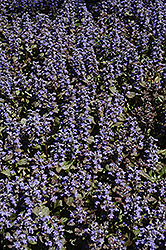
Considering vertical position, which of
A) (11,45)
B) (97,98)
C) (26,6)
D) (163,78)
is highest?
(26,6)

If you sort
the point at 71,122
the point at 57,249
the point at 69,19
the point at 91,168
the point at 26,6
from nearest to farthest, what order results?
the point at 57,249 → the point at 91,168 → the point at 71,122 → the point at 69,19 → the point at 26,6

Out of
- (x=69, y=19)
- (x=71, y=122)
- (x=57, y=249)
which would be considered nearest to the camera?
(x=57, y=249)

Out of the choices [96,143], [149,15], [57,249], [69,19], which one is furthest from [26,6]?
[57,249]

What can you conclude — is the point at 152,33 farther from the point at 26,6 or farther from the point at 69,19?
the point at 26,6

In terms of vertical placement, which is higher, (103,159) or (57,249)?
(103,159)

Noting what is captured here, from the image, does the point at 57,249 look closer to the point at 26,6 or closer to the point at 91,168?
the point at 91,168

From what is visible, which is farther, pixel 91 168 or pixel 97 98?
pixel 97 98

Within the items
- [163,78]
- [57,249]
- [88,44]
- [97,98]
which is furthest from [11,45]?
[57,249]
